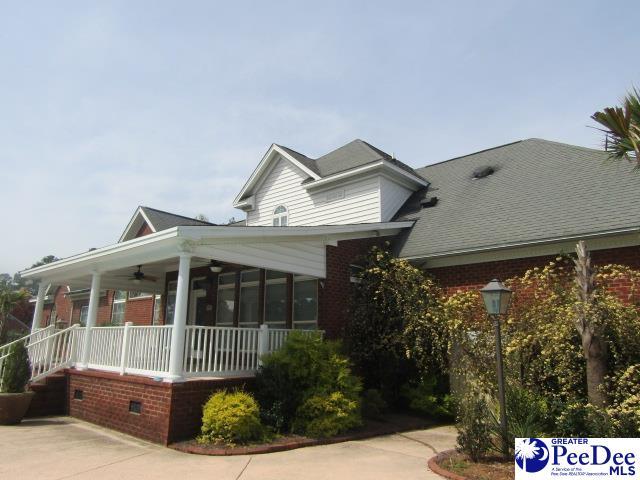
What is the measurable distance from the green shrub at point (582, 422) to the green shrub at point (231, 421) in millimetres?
4721

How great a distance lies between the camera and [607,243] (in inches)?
372

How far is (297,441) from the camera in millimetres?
8359

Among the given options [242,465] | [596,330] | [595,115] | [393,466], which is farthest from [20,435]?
[595,115]

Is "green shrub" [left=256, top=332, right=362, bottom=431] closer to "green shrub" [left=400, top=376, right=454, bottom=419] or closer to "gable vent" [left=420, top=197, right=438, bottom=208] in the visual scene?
"green shrub" [left=400, top=376, right=454, bottom=419]

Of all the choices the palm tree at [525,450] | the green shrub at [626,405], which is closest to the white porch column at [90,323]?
the palm tree at [525,450]

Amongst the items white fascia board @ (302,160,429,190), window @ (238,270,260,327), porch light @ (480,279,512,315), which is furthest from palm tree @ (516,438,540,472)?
white fascia board @ (302,160,429,190)

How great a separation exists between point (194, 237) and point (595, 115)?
6.65 meters

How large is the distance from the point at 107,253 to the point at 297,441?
590cm

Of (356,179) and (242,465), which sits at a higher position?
(356,179)

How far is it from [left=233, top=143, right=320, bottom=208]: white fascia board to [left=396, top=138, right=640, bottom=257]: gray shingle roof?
370 centimetres

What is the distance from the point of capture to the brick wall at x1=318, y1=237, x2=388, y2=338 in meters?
11.4

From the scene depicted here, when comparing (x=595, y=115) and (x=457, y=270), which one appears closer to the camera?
(x=595, y=115)

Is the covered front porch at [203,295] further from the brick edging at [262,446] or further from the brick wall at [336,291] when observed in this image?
the brick edging at [262,446]

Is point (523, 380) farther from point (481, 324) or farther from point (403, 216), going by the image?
point (403, 216)
